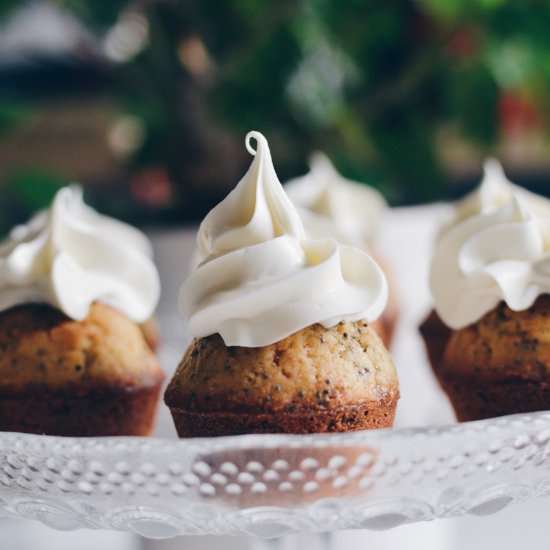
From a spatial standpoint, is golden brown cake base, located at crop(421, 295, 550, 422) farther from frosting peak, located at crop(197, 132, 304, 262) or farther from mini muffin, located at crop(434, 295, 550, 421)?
frosting peak, located at crop(197, 132, 304, 262)

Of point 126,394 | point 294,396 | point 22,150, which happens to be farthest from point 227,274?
point 22,150

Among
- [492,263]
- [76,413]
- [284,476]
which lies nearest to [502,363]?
[492,263]

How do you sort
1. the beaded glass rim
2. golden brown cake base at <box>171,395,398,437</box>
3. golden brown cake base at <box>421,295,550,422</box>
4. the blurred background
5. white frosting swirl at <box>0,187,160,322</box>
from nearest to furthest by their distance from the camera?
the beaded glass rim → golden brown cake base at <box>171,395,398,437</box> → golden brown cake base at <box>421,295,550,422</box> → white frosting swirl at <box>0,187,160,322</box> → the blurred background

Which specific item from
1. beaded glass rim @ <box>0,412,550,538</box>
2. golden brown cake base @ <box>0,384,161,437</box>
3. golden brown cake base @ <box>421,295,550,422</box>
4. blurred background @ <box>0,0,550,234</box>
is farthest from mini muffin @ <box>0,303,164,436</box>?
blurred background @ <box>0,0,550,234</box>

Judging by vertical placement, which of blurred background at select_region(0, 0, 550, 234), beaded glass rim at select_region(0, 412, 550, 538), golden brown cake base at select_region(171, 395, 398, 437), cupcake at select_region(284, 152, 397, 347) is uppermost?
blurred background at select_region(0, 0, 550, 234)

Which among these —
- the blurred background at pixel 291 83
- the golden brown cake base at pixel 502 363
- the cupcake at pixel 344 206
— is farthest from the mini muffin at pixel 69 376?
the blurred background at pixel 291 83

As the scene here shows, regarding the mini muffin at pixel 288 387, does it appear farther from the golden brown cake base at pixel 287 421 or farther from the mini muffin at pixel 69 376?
the mini muffin at pixel 69 376

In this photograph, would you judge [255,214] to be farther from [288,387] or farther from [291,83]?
[291,83]

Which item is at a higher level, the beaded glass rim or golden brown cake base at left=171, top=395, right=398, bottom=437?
golden brown cake base at left=171, top=395, right=398, bottom=437

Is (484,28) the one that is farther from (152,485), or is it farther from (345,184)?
(152,485)
